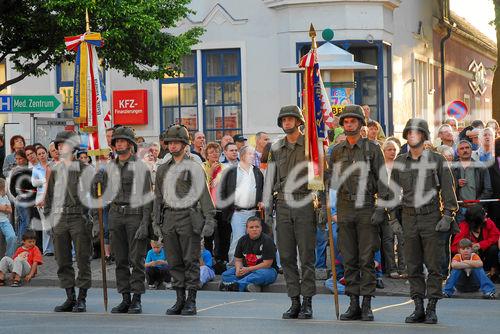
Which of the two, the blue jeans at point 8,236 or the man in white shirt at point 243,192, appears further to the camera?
the blue jeans at point 8,236

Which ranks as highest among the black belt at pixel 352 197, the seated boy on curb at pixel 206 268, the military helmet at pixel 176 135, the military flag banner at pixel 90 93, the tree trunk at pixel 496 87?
the tree trunk at pixel 496 87

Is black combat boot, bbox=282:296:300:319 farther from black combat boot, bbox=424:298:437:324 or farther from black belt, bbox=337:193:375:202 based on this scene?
black combat boot, bbox=424:298:437:324

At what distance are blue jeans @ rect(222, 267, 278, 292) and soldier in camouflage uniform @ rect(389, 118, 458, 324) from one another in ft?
14.2

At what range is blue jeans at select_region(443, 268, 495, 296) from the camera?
54.3 feet

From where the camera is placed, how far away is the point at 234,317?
47.5 ft

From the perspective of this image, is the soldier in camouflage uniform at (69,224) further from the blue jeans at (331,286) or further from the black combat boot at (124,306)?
the blue jeans at (331,286)

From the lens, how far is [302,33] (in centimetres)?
3475

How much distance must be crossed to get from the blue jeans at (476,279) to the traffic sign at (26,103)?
9.94 metres

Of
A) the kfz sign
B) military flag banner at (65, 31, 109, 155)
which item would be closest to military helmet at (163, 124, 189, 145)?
military flag banner at (65, 31, 109, 155)

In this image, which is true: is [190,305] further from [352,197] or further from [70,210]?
[352,197]

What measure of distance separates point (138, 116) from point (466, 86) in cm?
1856

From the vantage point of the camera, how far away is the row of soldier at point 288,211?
538 inches

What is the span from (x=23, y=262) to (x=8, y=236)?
1.23m

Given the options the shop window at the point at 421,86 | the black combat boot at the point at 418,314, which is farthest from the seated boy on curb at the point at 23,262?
the shop window at the point at 421,86
